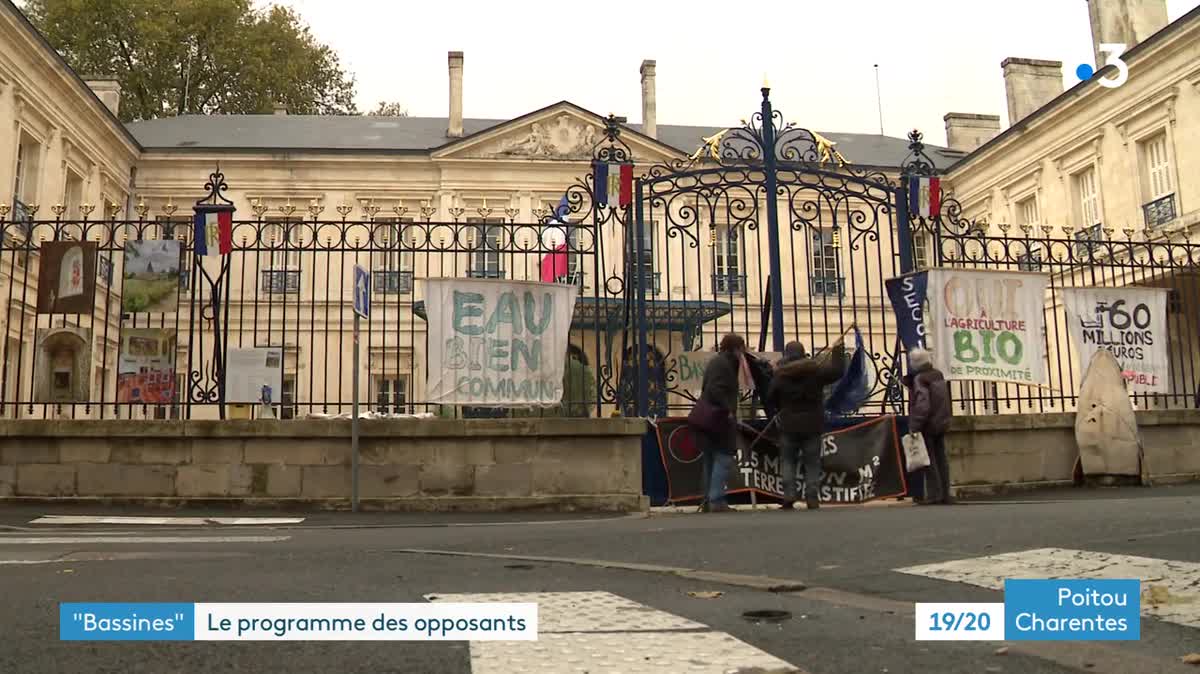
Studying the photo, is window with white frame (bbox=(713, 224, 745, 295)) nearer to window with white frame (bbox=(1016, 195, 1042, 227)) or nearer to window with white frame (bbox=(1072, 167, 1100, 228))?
window with white frame (bbox=(1072, 167, 1100, 228))

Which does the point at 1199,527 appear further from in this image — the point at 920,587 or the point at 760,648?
the point at 760,648

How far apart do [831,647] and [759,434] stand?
24.0 feet

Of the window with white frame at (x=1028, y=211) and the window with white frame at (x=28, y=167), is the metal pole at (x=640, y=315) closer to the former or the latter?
the window with white frame at (x=28, y=167)

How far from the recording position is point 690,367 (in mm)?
10852

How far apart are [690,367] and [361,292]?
3.73m

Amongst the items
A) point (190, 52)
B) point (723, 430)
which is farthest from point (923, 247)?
point (190, 52)

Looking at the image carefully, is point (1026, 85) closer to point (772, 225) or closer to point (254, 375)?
point (772, 225)

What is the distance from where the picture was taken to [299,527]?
27.4 feet

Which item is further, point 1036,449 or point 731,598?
point 1036,449

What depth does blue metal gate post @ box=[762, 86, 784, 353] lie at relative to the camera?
11.1 meters

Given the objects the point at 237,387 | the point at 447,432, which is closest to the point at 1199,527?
the point at 447,432

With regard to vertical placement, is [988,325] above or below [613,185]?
below

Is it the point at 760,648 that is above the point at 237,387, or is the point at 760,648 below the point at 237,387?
below

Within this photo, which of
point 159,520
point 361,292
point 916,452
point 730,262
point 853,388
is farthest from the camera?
point 730,262
